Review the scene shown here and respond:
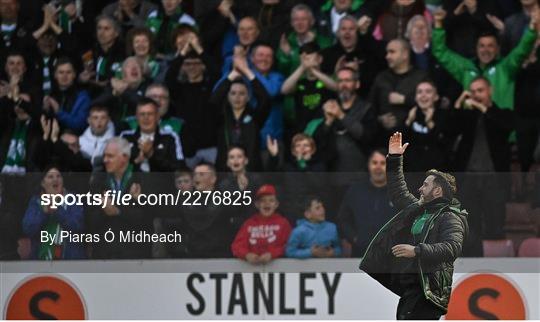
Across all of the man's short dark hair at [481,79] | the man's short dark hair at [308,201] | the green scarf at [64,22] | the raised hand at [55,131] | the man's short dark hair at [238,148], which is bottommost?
the man's short dark hair at [308,201]

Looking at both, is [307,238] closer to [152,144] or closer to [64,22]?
[152,144]

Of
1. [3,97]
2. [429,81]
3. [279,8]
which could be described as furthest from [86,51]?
[429,81]

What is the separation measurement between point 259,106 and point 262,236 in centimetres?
195

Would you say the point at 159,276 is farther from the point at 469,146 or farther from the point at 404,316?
the point at 469,146

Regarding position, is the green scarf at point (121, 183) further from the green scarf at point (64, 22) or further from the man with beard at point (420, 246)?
the green scarf at point (64, 22)

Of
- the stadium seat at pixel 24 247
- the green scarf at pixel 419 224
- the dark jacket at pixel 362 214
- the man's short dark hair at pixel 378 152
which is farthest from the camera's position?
the man's short dark hair at pixel 378 152

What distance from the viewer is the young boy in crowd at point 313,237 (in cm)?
1088

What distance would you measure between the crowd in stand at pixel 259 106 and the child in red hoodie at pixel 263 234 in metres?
0.01

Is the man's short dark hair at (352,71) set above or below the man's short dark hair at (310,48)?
below

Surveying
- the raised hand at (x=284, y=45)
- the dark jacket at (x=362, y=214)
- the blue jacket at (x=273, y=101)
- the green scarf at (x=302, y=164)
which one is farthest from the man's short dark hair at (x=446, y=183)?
the raised hand at (x=284, y=45)

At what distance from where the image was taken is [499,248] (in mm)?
10914

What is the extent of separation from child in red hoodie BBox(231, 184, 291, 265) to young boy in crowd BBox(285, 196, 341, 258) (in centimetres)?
7

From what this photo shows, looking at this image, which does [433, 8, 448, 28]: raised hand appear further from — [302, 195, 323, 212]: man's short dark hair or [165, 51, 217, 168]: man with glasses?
[302, 195, 323, 212]: man's short dark hair

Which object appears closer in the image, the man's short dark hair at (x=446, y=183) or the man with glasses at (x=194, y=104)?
the man's short dark hair at (x=446, y=183)
